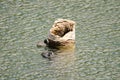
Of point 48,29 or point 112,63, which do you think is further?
point 48,29

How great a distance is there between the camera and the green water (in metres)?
38.3

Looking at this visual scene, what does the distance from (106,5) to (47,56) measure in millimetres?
13896

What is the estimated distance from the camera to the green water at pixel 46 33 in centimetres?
3834

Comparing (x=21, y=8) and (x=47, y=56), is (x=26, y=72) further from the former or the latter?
(x=21, y=8)

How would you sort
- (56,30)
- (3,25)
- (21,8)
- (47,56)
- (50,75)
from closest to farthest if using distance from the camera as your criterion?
(50,75) → (47,56) → (56,30) → (3,25) → (21,8)

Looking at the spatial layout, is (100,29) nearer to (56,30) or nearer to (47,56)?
(56,30)

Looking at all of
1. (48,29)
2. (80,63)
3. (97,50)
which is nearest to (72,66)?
(80,63)

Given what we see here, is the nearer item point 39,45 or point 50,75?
point 50,75

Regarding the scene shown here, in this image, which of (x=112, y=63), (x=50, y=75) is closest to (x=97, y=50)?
(x=112, y=63)

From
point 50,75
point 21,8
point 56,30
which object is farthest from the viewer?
point 21,8

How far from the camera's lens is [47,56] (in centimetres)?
4031

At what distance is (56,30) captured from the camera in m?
43.5

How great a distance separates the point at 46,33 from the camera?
45.1 metres

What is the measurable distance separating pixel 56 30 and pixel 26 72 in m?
6.45
